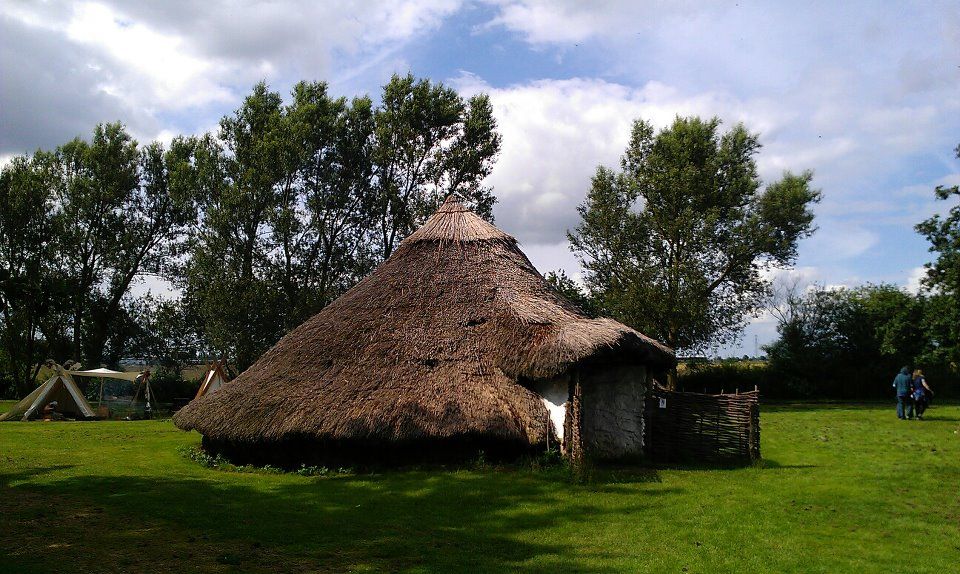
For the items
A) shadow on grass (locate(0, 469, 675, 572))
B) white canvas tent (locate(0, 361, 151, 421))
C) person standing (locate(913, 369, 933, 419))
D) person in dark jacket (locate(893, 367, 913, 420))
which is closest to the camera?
shadow on grass (locate(0, 469, 675, 572))

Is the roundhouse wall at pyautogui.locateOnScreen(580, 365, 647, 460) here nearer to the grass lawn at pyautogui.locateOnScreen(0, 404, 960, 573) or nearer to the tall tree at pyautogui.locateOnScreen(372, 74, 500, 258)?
the grass lawn at pyautogui.locateOnScreen(0, 404, 960, 573)

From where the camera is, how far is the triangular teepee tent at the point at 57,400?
2877cm

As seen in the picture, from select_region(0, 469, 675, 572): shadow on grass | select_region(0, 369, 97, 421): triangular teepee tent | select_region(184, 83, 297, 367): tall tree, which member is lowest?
select_region(0, 469, 675, 572): shadow on grass

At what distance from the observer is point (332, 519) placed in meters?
10.7

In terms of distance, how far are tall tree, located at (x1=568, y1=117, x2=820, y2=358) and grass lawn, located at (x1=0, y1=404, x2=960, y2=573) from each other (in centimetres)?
2076

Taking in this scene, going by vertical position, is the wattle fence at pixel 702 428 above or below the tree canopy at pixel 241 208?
below

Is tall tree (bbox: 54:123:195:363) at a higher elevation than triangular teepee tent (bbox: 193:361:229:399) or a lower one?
higher

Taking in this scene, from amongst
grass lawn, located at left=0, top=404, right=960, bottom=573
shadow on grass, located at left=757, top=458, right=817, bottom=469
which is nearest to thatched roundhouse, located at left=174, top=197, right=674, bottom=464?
grass lawn, located at left=0, top=404, right=960, bottom=573

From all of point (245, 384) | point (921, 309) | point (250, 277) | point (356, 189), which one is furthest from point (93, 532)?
point (921, 309)

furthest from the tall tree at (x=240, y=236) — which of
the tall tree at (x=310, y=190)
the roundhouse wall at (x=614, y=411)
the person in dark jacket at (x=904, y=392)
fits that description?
the person in dark jacket at (x=904, y=392)

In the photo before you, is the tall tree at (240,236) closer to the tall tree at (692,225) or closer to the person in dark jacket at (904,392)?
the tall tree at (692,225)

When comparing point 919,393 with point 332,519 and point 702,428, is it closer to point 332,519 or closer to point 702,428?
point 702,428

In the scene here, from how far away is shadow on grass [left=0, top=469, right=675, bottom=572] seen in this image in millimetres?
8461

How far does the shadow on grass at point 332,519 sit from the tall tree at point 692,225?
24.3 metres
